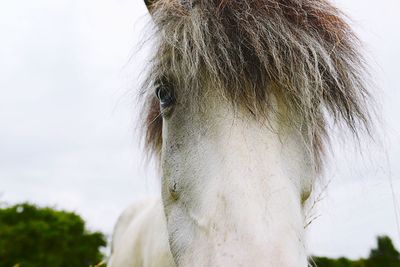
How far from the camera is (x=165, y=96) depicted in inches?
104

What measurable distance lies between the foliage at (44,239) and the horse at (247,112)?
33.4ft

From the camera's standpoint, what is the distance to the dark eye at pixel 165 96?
2.60m

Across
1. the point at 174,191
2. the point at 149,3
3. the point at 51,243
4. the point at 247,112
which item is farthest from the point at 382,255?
the point at 247,112

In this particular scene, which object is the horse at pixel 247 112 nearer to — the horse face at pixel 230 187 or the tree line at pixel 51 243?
the horse face at pixel 230 187

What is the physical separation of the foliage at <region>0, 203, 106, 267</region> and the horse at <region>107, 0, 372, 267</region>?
10177 millimetres

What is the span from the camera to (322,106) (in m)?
2.57

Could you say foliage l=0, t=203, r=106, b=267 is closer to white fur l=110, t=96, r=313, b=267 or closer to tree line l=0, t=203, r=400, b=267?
tree line l=0, t=203, r=400, b=267

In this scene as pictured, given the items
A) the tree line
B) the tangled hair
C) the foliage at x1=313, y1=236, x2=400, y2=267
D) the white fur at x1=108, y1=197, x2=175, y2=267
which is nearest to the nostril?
the tangled hair

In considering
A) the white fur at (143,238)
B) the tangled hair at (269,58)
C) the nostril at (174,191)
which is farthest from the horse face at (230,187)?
the white fur at (143,238)

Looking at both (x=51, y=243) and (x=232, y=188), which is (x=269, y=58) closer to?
(x=232, y=188)

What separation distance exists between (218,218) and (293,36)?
0.98 meters

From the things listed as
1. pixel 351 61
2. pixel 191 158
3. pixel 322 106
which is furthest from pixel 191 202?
pixel 351 61

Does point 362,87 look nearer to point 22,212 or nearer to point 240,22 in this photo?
point 240,22

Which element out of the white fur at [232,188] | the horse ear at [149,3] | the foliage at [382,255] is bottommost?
the white fur at [232,188]
